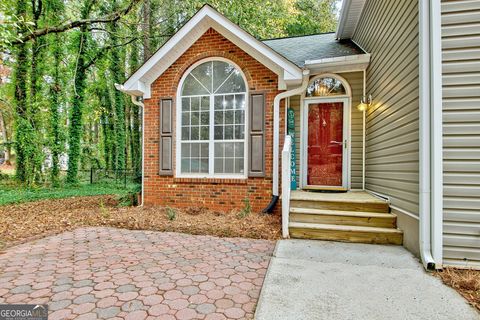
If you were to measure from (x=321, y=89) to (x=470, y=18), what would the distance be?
3102 millimetres

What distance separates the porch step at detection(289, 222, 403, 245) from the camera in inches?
148

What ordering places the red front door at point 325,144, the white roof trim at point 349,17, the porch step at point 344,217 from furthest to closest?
the white roof trim at point 349,17, the red front door at point 325,144, the porch step at point 344,217

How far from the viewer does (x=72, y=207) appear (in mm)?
6547

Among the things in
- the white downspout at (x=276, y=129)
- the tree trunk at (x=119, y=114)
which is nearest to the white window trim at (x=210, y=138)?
the white downspout at (x=276, y=129)

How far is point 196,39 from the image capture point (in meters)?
5.62

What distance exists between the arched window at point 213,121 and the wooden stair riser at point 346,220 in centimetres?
157

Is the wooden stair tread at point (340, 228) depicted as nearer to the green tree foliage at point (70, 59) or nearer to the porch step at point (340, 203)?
the porch step at point (340, 203)

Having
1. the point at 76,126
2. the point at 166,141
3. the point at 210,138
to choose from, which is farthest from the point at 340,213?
the point at 76,126

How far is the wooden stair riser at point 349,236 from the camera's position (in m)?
3.74

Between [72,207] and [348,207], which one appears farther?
[72,207]

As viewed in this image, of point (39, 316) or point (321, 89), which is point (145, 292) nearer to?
point (39, 316)

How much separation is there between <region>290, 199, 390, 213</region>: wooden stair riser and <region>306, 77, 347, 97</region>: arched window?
2.70 meters

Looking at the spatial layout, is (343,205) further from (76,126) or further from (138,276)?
(76,126)

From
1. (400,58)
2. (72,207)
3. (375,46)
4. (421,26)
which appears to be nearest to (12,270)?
(72,207)
